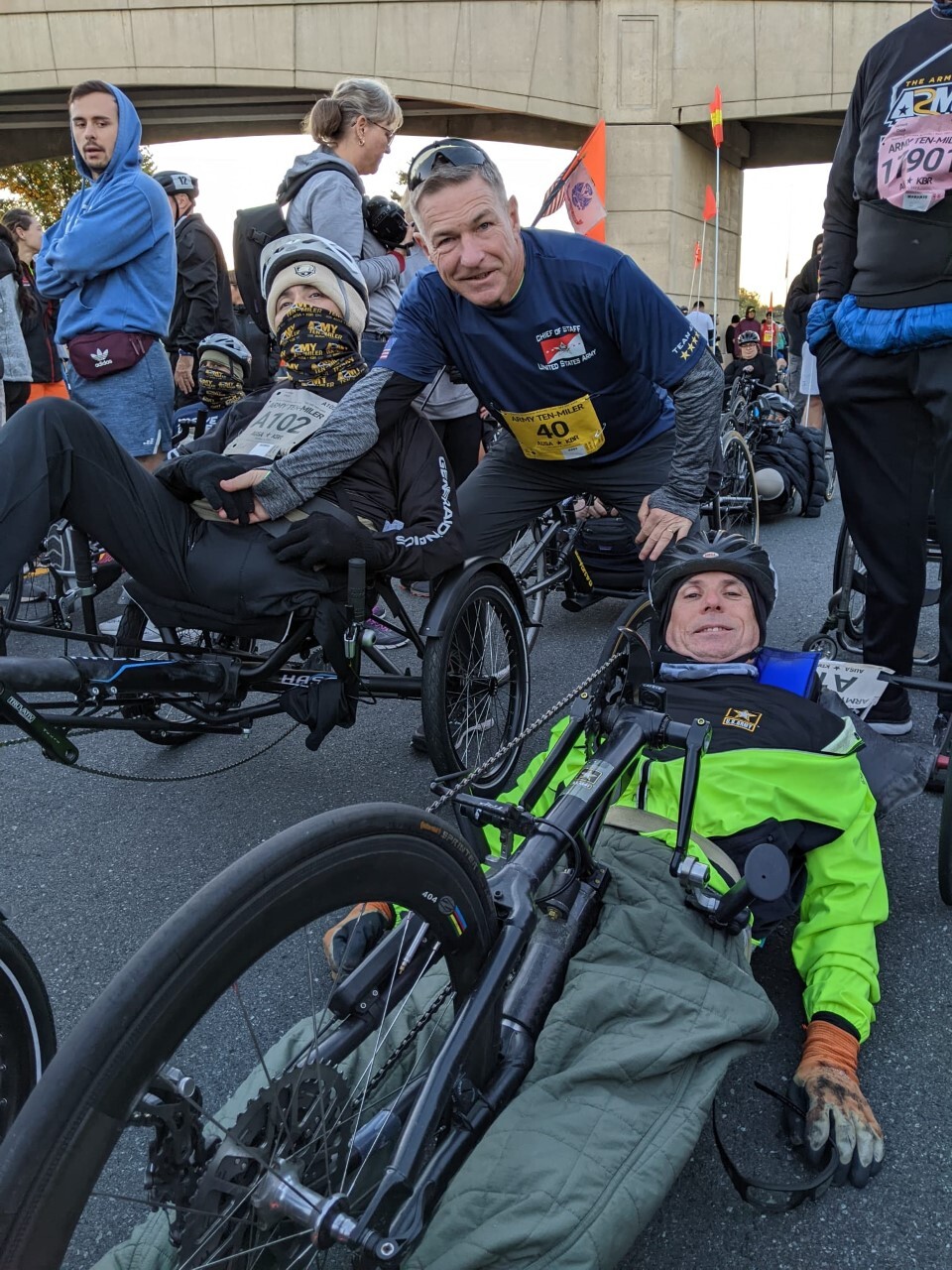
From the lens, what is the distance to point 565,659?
4.30 m

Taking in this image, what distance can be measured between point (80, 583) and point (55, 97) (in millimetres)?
20562

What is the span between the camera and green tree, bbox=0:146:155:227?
64.2ft

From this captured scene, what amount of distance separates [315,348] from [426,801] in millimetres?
1341

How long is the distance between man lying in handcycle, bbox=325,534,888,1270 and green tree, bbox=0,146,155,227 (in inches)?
808

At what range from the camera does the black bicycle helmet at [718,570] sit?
100 inches

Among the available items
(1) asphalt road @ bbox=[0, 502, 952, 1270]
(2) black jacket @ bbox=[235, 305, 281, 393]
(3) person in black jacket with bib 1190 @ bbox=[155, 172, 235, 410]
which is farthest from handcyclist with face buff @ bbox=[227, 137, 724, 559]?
(3) person in black jacket with bib 1190 @ bbox=[155, 172, 235, 410]

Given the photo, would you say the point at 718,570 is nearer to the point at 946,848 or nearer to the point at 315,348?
the point at 946,848

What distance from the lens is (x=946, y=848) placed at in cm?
221

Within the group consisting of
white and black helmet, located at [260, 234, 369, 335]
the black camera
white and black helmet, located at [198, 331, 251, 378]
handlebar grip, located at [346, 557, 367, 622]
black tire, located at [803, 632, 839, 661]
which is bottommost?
black tire, located at [803, 632, 839, 661]

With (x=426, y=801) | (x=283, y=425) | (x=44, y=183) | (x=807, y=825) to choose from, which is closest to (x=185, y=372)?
(x=283, y=425)

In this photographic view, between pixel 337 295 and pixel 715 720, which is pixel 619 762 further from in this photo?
pixel 337 295

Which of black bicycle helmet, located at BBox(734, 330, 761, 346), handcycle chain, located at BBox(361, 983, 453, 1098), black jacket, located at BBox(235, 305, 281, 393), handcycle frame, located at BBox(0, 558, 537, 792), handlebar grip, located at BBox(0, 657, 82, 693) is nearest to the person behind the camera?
handcycle chain, located at BBox(361, 983, 453, 1098)

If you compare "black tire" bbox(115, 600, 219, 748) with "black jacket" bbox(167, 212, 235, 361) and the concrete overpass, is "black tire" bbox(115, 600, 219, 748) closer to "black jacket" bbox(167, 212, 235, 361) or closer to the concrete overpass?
"black jacket" bbox(167, 212, 235, 361)

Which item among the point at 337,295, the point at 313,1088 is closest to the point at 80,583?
the point at 337,295
